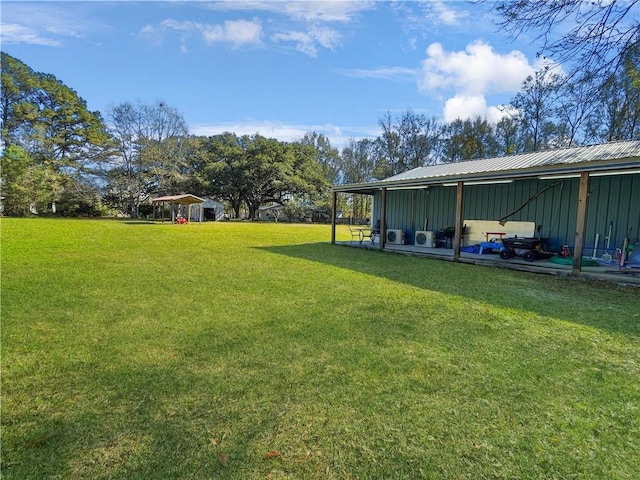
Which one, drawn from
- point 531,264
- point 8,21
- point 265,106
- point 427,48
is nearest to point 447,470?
point 531,264

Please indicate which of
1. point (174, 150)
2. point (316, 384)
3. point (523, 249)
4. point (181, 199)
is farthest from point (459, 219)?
point (174, 150)

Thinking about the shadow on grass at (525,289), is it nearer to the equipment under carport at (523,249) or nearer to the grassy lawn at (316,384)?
the grassy lawn at (316,384)

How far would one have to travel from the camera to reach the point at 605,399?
7.61 feet

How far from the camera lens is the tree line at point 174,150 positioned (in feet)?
92.3

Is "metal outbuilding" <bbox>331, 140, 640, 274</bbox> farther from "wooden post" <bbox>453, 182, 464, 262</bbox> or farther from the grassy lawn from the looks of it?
→ the grassy lawn

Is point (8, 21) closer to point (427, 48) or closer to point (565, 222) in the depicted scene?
point (427, 48)

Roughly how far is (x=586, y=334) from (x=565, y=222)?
6.76m

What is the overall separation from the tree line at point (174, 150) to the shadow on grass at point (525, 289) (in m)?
21.9

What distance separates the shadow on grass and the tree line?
2185 centimetres

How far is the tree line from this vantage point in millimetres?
28145

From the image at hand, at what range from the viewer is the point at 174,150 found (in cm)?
3838

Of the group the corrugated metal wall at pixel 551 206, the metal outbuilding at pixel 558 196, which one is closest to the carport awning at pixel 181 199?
the metal outbuilding at pixel 558 196

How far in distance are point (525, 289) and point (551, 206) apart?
4.90 meters

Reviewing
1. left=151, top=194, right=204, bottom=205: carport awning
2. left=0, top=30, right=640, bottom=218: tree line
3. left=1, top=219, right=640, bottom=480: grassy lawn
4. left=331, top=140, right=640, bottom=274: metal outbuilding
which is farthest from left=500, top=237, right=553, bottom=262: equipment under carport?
left=151, top=194, right=204, bottom=205: carport awning
